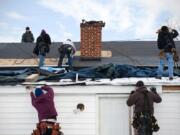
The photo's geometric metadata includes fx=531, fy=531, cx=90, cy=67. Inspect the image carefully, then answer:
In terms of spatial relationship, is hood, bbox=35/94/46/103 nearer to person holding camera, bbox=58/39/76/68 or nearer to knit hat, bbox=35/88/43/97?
knit hat, bbox=35/88/43/97

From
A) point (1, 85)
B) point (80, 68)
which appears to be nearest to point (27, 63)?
point (80, 68)

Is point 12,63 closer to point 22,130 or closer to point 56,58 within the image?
point 56,58

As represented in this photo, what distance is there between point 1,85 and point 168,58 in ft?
15.9

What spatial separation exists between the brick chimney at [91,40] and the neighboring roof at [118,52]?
0.98ft

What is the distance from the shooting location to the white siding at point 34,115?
14867 mm

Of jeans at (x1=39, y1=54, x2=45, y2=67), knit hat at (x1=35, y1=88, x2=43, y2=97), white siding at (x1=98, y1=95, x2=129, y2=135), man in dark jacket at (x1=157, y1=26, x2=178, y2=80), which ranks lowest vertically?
white siding at (x1=98, y1=95, x2=129, y2=135)

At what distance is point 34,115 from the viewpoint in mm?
14977

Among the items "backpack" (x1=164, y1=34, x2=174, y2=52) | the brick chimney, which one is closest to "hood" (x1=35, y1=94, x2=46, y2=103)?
"backpack" (x1=164, y1=34, x2=174, y2=52)

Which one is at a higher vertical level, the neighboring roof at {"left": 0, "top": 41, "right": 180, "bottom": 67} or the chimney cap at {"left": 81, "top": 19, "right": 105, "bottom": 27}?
the chimney cap at {"left": 81, "top": 19, "right": 105, "bottom": 27}

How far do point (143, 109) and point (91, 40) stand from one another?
5.14 m

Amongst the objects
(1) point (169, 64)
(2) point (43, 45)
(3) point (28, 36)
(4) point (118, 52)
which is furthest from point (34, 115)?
(3) point (28, 36)

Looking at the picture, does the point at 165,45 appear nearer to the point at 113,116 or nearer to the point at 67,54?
the point at 113,116

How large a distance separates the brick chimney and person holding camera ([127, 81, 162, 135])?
4553 mm

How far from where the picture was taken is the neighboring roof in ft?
58.4
